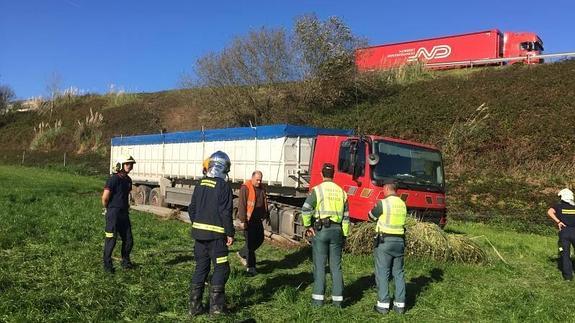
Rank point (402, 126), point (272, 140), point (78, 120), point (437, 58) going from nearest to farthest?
point (272, 140) < point (402, 126) < point (437, 58) < point (78, 120)

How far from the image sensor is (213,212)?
640cm

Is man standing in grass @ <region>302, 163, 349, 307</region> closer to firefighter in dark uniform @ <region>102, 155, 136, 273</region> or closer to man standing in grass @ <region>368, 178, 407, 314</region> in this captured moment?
man standing in grass @ <region>368, 178, 407, 314</region>

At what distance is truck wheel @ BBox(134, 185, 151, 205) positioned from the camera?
20844mm

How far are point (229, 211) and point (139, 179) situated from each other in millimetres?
15969

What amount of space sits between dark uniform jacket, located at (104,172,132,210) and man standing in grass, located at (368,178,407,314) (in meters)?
4.17

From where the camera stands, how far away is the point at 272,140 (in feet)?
44.8

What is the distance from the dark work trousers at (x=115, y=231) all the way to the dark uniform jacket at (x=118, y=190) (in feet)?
0.28

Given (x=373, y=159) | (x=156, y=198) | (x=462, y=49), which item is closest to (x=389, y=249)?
(x=373, y=159)

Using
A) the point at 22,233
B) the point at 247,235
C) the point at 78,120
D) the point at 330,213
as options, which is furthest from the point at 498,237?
the point at 78,120

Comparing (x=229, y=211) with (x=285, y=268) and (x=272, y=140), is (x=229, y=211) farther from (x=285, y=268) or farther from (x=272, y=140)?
(x=272, y=140)

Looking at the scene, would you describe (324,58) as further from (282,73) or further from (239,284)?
(239,284)

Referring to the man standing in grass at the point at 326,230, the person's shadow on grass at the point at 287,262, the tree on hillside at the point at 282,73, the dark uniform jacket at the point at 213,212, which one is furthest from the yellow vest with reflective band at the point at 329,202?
the tree on hillside at the point at 282,73

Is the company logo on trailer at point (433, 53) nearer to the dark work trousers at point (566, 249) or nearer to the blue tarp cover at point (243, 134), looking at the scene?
the blue tarp cover at point (243, 134)

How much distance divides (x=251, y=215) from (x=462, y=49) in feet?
95.2
